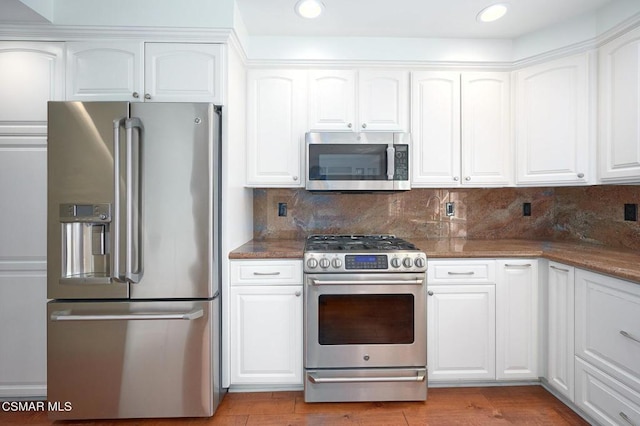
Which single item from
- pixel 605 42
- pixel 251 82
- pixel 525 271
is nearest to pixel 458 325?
pixel 525 271

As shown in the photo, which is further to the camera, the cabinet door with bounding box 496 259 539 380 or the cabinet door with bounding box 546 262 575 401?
the cabinet door with bounding box 496 259 539 380

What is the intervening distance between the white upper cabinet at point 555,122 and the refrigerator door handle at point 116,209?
104 inches

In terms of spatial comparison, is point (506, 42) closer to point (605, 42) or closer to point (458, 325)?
point (605, 42)

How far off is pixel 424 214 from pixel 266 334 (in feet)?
5.25

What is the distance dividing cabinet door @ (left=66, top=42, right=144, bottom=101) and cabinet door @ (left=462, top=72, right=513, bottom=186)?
224 centimetres

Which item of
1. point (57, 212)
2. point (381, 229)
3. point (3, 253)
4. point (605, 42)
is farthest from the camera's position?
point (381, 229)

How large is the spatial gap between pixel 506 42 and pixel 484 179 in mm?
1023

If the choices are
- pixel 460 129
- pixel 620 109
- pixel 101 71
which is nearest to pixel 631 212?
pixel 620 109

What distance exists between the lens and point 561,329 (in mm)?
2068

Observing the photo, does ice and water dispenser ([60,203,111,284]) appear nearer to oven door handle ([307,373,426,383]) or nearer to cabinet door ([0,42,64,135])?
cabinet door ([0,42,64,135])

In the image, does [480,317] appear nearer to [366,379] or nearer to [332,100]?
[366,379]

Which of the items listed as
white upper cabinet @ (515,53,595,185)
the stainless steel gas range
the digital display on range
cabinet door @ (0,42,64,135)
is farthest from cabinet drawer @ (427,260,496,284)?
cabinet door @ (0,42,64,135)

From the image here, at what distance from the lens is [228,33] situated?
2.04 m

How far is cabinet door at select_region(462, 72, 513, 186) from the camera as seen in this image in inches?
101
